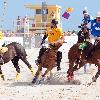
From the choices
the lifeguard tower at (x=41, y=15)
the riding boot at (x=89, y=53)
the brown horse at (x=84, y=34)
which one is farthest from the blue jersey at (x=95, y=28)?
the lifeguard tower at (x=41, y=15)

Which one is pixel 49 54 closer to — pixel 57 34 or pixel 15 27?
pixel 57 34

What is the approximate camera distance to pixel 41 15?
152 feet

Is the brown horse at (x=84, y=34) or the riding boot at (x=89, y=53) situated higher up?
the brown horse at (x=84, y=34)

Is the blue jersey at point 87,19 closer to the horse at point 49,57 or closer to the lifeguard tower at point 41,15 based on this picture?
the horse at point 49,57

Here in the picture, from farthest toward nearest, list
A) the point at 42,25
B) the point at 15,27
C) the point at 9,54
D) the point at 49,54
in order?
the point at 42,25, the point at 15,27, the point at 9,54, the point at 49,54

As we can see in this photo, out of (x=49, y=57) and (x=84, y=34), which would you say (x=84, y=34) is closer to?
(x=84, y=34)

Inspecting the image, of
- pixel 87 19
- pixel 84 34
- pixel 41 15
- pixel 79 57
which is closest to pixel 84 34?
pixel 84 34

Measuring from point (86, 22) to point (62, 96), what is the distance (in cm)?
395

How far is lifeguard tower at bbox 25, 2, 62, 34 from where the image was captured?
43.8 metres

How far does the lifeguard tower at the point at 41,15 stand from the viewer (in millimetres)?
43775

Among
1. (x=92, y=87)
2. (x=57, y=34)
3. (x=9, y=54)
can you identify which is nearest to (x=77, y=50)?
(x=57, y=34)

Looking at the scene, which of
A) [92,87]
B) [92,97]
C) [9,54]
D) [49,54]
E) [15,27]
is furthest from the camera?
[15,27]

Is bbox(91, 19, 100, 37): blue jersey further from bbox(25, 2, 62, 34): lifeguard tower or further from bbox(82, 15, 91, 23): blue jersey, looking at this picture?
bbox(25, 2, 62, 34): lifeguard tower

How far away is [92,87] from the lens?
12.2 m
